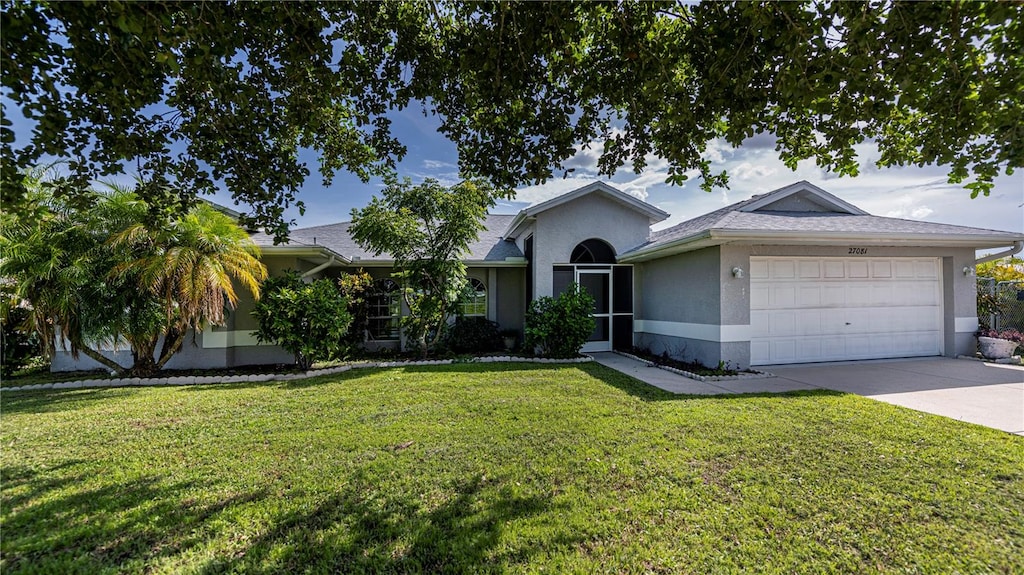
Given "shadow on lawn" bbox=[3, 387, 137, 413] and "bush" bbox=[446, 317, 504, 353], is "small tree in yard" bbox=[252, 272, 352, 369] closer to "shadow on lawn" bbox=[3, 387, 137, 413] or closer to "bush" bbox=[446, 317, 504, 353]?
"shadow on lawn" bbox=[3, 387, 137, 413]

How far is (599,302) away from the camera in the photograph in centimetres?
1259

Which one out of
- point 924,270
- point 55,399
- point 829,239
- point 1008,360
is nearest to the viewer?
point 55,399

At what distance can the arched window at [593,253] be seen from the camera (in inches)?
487

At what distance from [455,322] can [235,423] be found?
7161 mm

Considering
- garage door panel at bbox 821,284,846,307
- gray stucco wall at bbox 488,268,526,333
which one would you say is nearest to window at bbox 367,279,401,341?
gray stucco wall at bbox 488,268,526,333

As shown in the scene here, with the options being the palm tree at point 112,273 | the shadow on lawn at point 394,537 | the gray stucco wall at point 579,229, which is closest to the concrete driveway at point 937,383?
the gray stucco wall at point 579,229

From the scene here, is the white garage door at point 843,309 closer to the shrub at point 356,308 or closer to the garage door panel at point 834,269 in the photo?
the garage door panel at point 834,269

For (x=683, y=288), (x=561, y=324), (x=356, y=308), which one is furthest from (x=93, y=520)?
(x=683, y=288)

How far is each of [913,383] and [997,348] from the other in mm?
4806

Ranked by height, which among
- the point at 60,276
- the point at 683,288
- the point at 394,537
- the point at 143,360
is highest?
the point at 60,276

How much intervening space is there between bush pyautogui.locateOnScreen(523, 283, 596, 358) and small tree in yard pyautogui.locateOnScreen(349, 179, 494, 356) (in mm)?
2310

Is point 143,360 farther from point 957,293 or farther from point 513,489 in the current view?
point 957,293

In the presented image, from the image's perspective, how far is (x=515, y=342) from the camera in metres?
13.2

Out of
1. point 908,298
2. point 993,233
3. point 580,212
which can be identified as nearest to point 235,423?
point 580,212
